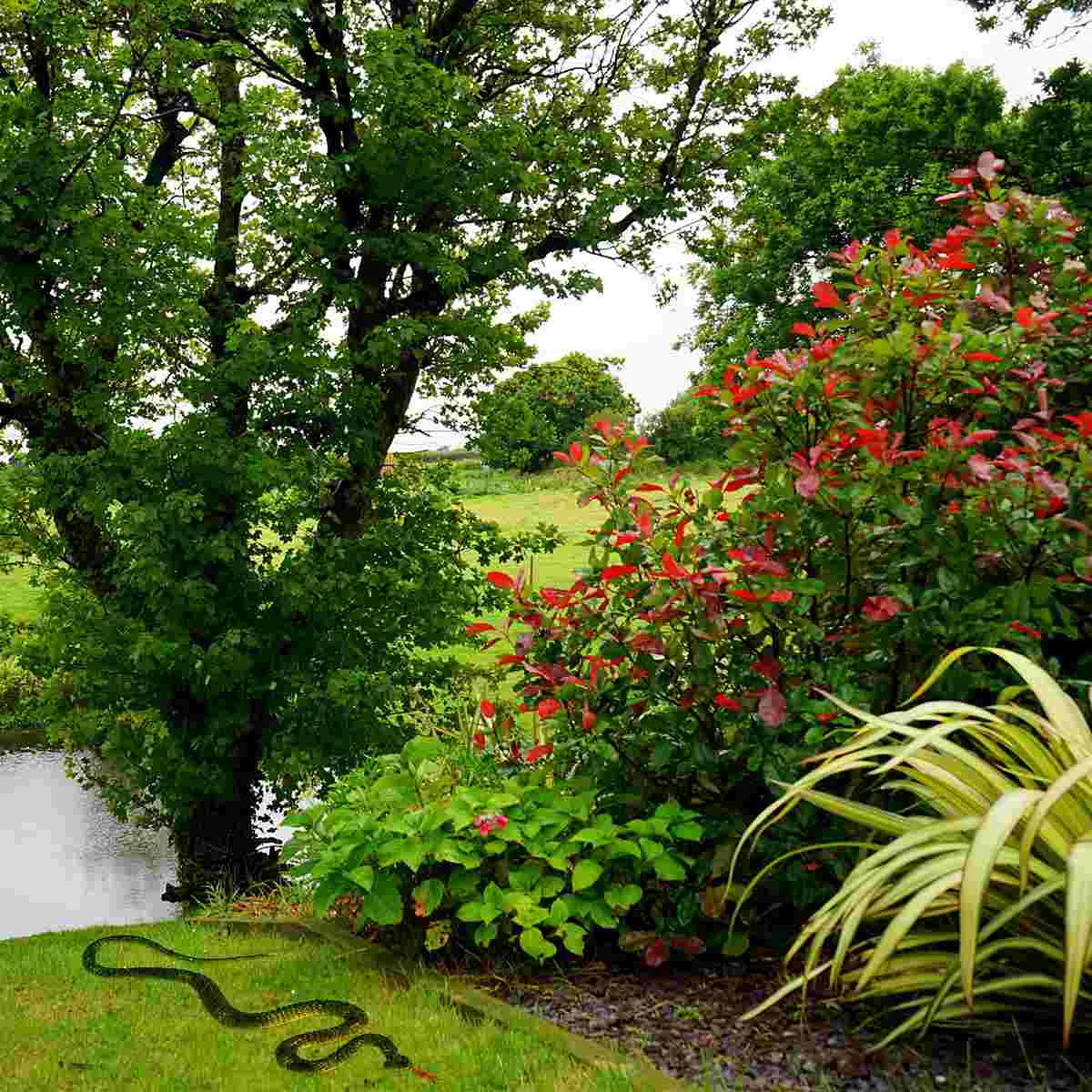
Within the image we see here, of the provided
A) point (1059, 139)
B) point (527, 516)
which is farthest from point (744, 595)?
point (1059, 139)

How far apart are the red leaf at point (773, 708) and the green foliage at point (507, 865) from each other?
0.49 metres

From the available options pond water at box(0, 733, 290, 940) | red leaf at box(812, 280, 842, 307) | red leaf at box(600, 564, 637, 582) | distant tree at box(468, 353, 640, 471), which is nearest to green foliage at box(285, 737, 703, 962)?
red leaf at box(600, 564, 637, 582)

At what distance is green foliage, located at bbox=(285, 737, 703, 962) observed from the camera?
352cm

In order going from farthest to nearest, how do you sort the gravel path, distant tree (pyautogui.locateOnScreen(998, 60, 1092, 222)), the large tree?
1. distant tree (pyautogui.locateOnScreen(998, 60, 1092, 222))
2. the large tree
3. the gravel path

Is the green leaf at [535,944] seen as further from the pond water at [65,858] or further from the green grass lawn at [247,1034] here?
the pond water at [65,858]

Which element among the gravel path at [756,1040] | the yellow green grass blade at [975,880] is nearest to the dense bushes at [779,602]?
the gravel path at [756,1040]

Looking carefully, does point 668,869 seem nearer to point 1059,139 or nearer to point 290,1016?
point 290,1016

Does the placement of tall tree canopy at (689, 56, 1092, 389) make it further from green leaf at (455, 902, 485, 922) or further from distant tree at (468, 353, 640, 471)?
green leaf at (455, 902, 485, 922)

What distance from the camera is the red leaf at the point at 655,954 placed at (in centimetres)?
344

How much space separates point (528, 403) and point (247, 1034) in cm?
686

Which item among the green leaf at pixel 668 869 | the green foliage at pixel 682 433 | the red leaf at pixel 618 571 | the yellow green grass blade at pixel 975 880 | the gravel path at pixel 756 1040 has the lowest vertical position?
the gravel path at pixel 756 1040

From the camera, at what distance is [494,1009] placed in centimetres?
337

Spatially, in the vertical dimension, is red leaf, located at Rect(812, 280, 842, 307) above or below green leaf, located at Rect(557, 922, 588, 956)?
above

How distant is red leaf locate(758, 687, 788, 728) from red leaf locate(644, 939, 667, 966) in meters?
0.82
